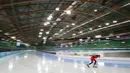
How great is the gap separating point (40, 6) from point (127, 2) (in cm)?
831

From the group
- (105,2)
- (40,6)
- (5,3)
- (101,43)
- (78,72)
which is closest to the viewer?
(78,72)

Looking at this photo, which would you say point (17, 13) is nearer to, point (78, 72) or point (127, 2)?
point (78, 72)

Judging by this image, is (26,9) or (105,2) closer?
(105,2)

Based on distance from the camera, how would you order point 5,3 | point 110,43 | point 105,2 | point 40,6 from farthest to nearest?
1. point 110,43
2. point 40,6
3. point 105,2
4. point 5,3

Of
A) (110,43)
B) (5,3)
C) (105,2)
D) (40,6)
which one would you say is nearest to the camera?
(5,3)

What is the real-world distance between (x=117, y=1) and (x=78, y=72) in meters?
9.22

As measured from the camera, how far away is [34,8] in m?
12.8

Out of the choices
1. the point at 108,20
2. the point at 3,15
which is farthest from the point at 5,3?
the point at 108,20

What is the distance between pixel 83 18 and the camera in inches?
696

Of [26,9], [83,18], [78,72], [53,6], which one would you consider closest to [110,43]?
[83,18]

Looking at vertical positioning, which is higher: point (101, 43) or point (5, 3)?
point (5, 3)

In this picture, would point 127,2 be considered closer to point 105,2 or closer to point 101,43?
point 105,2

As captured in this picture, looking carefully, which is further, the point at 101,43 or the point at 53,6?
the point at 101,43

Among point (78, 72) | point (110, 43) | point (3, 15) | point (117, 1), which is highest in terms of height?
point (117, 1)
